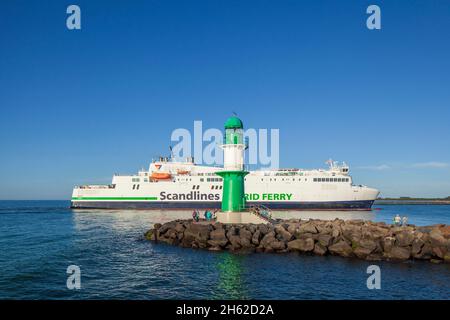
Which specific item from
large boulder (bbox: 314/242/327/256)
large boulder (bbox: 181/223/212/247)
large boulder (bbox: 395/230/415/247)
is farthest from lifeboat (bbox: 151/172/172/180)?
large boulder (bbox: 395/230/415/247)

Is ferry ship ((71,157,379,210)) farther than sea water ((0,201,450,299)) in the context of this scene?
Yes

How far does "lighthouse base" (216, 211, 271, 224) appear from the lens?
2186 centimetres

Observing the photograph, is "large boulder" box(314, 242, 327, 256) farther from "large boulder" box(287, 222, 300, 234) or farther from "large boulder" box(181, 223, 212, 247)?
"large boulder" box(181, 223, 212, 247)

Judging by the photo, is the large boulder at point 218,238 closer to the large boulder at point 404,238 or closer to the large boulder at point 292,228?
the large boulder at point 292,228

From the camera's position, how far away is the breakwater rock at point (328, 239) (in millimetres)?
16172

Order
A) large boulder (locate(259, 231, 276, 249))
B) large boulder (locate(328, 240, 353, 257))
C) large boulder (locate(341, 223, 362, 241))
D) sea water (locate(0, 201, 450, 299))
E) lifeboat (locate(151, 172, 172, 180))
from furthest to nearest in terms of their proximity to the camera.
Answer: lifeboat (locate(151, 172, 172, 180)) → large boulder (locate(259, 231, 276, 249)) → large boulder (locate(341, 223, 362, 241)) → large boulder (locate(328, 240, 353, 257)) → sea water (locate(0, 201, 450, 299))

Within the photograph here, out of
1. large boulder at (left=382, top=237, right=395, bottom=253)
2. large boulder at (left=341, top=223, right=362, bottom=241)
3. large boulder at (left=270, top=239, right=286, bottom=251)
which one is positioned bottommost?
large boulder at (left=270, top=239, right=286, bottom=251)

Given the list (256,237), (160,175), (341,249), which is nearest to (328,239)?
(341,249)

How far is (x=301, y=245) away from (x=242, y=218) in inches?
208

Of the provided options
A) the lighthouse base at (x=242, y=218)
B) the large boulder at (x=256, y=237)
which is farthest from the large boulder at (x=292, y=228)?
the lighthouse base at (x=242, y=218)

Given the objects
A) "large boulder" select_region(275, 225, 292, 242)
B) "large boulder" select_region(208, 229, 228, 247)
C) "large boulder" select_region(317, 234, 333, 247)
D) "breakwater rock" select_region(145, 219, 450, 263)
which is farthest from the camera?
"large boulder" select_region(208, 229, 228, 247)

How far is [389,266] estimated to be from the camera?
48.4 feet
